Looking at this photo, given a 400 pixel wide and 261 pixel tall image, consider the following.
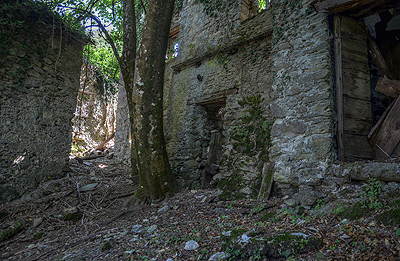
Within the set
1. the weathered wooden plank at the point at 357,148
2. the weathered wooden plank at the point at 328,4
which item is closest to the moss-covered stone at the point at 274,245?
the weathered wooden plank at the point at 357,148

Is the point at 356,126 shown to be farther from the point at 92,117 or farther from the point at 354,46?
the point at 92,117

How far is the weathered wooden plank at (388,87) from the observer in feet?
9.68

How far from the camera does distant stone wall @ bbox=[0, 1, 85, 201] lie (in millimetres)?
4145

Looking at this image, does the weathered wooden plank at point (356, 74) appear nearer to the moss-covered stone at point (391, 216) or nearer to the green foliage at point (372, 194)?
the green foliage at point (372, 194)

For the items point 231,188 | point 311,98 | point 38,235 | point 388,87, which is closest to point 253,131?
point 231,188

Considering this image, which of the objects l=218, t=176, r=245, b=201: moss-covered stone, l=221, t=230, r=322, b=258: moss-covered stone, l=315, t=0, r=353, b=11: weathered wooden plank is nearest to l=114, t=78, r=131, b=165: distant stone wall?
l=218, t=176, r=245, b=201: moss-covered stone

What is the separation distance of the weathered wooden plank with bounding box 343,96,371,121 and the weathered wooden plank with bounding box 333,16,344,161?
0.29 ft

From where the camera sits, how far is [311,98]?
3.03 meters

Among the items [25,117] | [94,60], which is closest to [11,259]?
[25,117]

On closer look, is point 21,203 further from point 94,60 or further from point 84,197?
point 94,60

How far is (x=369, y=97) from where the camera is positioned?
10.2 feet

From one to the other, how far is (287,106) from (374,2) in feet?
5.30

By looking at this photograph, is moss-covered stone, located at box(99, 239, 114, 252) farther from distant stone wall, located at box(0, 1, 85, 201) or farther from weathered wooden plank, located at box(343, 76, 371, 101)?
weathered wooden plank, located at box(343, 76, 371, 101)

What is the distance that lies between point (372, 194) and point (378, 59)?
7.07 feet
